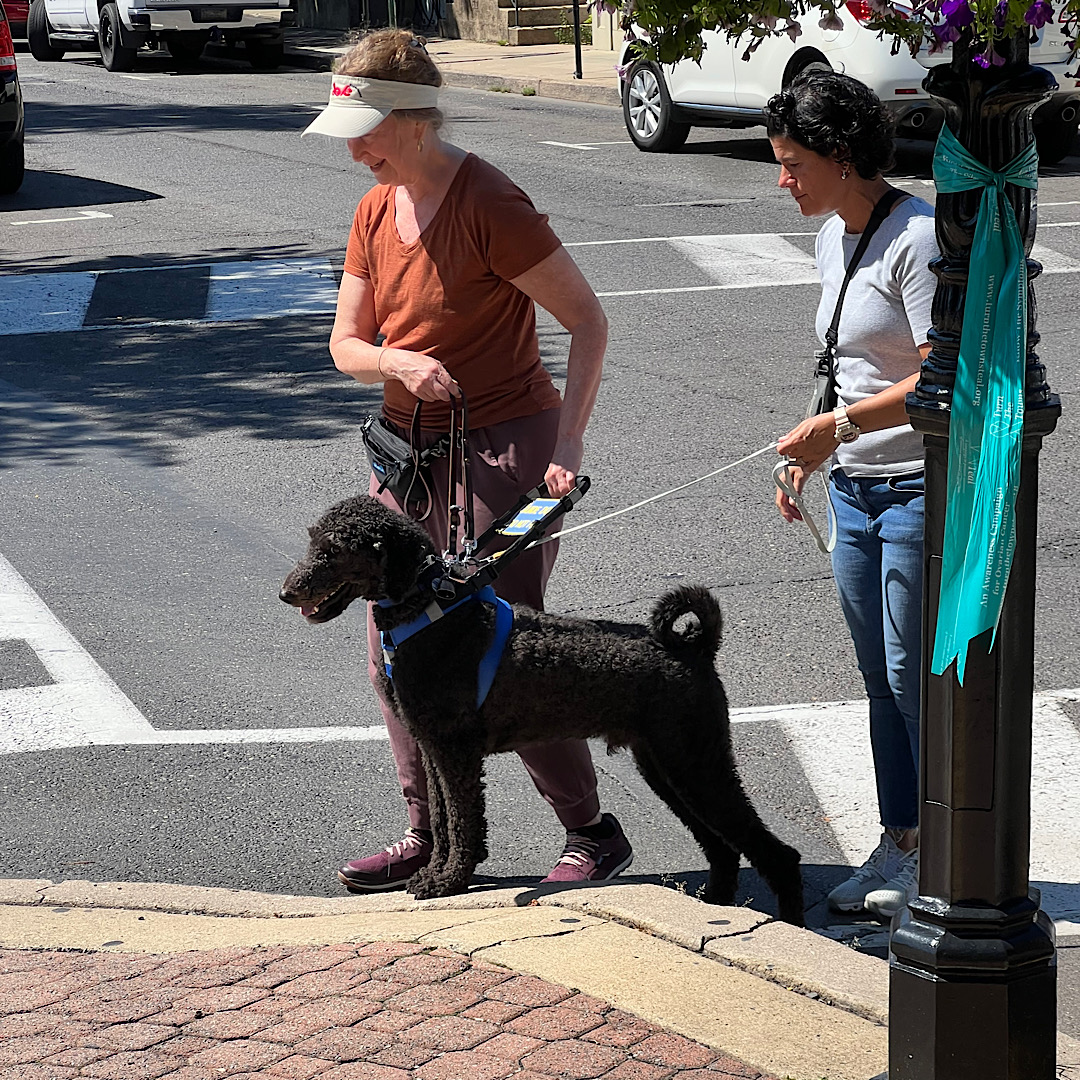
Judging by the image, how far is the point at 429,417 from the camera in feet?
14.2

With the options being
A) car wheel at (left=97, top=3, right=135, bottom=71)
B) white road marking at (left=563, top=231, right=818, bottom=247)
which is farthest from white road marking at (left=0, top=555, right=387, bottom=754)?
car wheel at (left=97, top=3, right=135, bottom=71)

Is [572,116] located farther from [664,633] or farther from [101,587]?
[664,633]

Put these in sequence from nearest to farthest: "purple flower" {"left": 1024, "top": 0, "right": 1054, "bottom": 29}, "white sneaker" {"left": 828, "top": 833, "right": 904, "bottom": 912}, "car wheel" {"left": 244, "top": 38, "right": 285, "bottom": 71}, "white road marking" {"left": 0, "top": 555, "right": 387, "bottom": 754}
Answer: "purple flower" {"left": 1024, "top": 0, "right": 1054, "bottom": 29} < "white sneaker" {"left": 828, "top": 833, "right": 904, "bottom": 912} < "white road marking" {"left": 0, "top": 555, "right": 387, "bottom": 754} < "car wheel" {"left": 244, "top": 38, "right": 285, "bottom": 71}

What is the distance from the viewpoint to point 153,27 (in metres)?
27.1

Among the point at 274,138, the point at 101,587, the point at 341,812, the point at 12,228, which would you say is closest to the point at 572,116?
the point at 274,138

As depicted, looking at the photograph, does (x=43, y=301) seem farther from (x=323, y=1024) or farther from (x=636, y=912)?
(x=323, y=1024)

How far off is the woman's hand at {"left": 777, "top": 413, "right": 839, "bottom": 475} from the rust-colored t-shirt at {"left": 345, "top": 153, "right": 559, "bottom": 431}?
77 cm

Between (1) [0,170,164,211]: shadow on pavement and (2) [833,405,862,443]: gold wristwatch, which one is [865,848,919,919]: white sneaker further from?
(1) [0,170,164,211]: shadow on pavement

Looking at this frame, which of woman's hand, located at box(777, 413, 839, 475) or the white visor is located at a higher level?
the white visor

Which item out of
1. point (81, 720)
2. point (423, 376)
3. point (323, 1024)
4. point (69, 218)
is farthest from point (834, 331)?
point (69, 218)

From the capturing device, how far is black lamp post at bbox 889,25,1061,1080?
2.69m

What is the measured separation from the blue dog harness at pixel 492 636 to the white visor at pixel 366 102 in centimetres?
123

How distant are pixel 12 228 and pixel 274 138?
5.76 meters

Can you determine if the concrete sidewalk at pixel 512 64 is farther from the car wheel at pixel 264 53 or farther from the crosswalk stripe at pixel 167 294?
the crosswalk stripe at pixel 167 294
